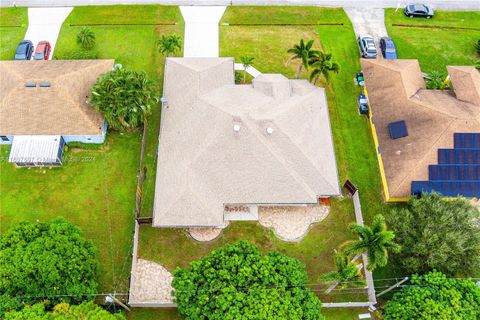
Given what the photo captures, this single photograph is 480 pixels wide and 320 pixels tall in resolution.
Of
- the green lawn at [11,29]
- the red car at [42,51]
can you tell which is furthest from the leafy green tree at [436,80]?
the green lawn at [11,29]

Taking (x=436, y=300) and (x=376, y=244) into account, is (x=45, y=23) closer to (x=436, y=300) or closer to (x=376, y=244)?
(x=376, y=244)


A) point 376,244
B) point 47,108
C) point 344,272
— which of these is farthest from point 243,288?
point 47,108

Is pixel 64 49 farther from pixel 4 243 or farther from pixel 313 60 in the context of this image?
pixel 313 60

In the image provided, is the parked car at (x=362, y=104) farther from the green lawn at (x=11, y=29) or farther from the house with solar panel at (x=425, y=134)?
the green lawn at (x=11, y=29)

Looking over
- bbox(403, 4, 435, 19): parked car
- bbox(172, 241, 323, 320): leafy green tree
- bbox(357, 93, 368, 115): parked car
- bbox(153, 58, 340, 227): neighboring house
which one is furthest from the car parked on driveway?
bbox(172, 241, 323, 320): leafy green tree

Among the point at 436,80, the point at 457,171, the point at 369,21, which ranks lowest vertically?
the point at 457,171

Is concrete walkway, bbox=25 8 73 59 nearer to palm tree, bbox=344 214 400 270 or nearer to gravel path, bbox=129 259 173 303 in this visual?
gravel path, bbox=129 259 173 303

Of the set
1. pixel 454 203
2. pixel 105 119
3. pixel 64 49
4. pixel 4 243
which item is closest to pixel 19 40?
pixel 64 49
